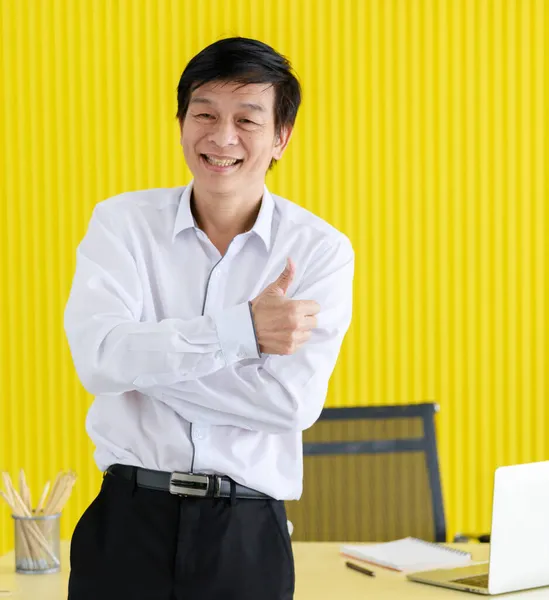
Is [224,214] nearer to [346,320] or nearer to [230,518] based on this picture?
[346,320]

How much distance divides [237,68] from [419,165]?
7.57 ft

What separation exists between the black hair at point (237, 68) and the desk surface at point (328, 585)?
1.00m

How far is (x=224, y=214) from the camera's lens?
77.8 inches

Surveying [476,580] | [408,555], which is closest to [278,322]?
[476,580]

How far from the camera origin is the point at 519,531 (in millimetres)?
1984

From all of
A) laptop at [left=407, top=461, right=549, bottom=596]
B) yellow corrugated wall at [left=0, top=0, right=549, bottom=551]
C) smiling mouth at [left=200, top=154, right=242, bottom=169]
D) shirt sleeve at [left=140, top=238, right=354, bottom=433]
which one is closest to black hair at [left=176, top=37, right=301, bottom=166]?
smiling mouth at [left=200, top=154, right=242, bottom=169]

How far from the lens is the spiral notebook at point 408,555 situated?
2311mm

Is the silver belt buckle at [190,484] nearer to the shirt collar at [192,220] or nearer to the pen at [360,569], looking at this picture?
the shirt collar at [192,220]

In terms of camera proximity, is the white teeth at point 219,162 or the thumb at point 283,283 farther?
the white teeth at point 219,162

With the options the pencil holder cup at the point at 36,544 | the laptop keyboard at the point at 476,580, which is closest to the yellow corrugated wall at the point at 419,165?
the laptop keyboard at the point at 476,580

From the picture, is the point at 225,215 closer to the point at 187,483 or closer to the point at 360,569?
the point at 187,483

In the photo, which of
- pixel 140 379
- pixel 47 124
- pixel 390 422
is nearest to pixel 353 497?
pixel 390 422

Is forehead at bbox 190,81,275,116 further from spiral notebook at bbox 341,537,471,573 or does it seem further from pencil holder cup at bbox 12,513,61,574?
spiral notebook at bbox 341,537,471,573

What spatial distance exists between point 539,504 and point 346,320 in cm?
55
